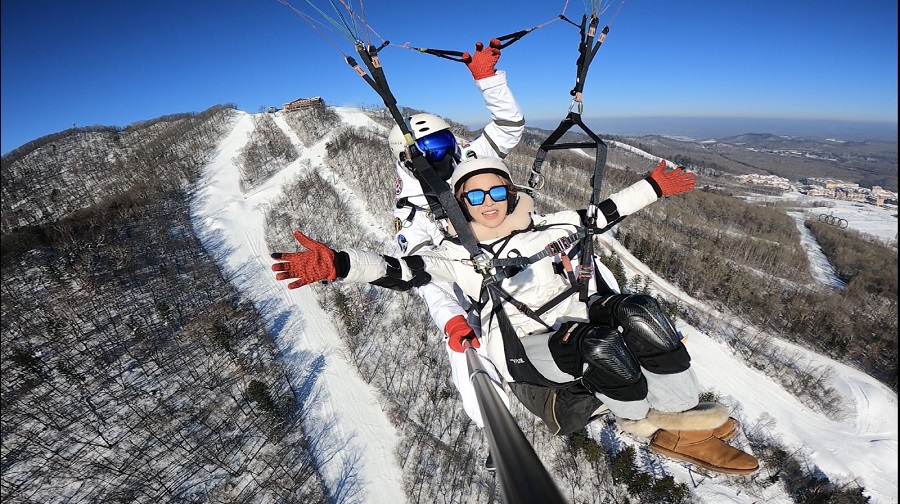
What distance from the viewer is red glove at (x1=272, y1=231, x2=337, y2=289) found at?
9.62ft

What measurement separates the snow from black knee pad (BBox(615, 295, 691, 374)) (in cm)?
1346

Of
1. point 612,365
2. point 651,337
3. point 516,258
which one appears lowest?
point 612,365

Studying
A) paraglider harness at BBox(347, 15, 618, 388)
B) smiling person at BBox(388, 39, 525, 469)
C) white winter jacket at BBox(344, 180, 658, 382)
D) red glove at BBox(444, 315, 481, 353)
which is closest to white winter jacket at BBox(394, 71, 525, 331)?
smiling person at BBox(388, 39, 525, 469)

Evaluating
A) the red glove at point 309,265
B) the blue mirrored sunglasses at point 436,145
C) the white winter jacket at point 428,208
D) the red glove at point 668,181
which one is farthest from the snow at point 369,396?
the red glove at point 668,181

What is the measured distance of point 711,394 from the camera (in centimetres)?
2056

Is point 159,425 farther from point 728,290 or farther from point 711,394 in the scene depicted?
point 728,290

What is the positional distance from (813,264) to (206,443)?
262 feet

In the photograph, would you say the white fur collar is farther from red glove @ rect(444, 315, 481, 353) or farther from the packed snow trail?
the packed snow trail

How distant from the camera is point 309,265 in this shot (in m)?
3.00

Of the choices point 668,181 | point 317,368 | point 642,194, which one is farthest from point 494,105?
point 317,368

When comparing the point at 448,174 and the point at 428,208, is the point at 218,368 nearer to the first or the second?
the point at 428,208

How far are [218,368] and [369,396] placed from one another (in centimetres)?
762

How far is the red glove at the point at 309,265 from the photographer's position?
2932mm

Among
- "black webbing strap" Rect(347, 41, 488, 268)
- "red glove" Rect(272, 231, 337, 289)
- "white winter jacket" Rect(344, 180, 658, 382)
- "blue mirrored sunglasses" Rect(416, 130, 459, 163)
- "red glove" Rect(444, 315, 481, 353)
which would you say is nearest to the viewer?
"red glove" Rect(272, 231, 337, 289)
